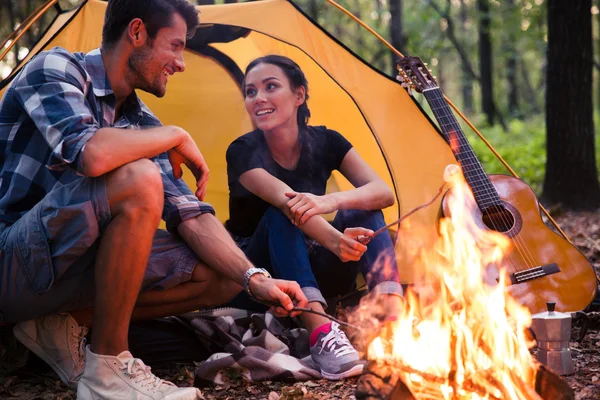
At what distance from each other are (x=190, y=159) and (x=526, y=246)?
5.27ft

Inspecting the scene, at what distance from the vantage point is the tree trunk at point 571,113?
579 centimetres

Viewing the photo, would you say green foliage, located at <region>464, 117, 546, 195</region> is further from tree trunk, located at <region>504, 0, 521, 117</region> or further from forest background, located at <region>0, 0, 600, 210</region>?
tree trunk, located at <region>504, 0, 521, 117</region>

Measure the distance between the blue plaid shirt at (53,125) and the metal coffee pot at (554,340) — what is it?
1258mm

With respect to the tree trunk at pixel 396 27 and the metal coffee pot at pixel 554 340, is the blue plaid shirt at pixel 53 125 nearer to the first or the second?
the metal coffee pot at pixel 554 340

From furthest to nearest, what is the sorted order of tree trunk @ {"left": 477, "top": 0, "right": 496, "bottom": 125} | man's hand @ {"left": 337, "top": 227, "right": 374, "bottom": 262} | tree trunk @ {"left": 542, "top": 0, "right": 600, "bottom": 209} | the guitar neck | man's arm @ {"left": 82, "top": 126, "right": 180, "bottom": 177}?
tree trunk @ {"left": 477, "top": 0, "right": 496, "bottom": 125} → tree trunk @ {"left": 542, "top": 0, "right": 600, "bottom": 209} → the guitar neck → man's hand @ {"left": 337, "top": 227, "right": 374, "bottom": 262} → man's arm @ {"left": 82, "top": 126, "right": 180, "bottom": 177}

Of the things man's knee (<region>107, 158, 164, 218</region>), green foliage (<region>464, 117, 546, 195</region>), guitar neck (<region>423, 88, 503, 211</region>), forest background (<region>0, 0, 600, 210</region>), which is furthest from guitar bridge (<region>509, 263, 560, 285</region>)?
green foliage (<region>464, 117, 546, 195</region>)

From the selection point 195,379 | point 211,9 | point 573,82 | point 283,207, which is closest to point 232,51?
point 211,9

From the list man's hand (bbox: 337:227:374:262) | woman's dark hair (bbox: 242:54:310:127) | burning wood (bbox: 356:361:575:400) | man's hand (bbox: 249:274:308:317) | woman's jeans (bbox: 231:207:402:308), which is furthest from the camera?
woman's dark hair (bbox: 242:54:310:127)

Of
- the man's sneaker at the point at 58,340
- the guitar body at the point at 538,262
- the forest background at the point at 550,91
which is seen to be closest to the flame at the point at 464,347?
the guitar body at the point at 538,262

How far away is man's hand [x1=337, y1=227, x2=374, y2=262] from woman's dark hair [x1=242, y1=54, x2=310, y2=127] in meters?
0.85

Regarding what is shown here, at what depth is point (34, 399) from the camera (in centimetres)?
247

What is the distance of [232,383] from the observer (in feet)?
8.38

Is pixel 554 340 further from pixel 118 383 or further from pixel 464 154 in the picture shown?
pixel 118 383

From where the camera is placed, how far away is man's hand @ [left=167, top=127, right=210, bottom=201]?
2.42m
